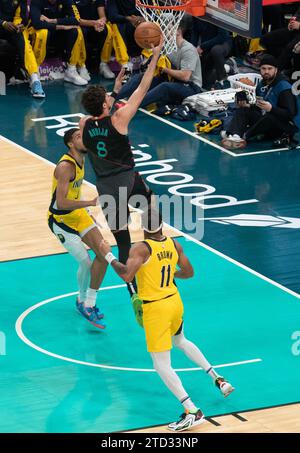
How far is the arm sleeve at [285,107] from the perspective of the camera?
1953 centimetres

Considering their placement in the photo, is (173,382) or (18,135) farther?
(18,135)

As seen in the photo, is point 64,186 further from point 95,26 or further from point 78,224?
point 95,26

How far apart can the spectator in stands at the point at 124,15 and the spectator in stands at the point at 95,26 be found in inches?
6.1

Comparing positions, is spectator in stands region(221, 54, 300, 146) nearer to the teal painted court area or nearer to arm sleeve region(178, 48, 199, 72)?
arm sleeve region(178, 48, 199, 72)

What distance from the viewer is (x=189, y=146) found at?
20.0 meters

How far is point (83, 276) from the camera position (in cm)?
1383

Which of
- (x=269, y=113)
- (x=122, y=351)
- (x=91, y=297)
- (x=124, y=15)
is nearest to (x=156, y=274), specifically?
(x=122, y=351)

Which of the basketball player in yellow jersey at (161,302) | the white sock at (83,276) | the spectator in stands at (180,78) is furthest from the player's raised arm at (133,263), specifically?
the spectator in stands at (180,78)

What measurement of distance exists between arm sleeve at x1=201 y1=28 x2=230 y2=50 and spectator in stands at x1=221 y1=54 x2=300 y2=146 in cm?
346

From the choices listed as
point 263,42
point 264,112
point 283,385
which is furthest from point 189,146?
point 283,385

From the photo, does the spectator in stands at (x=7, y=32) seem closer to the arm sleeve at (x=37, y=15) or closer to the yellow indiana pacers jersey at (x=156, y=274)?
the arm sleeve at (x=37, y=15)

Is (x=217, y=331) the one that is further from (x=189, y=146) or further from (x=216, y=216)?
(x=189, y=146)

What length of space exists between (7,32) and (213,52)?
3.81 meters
